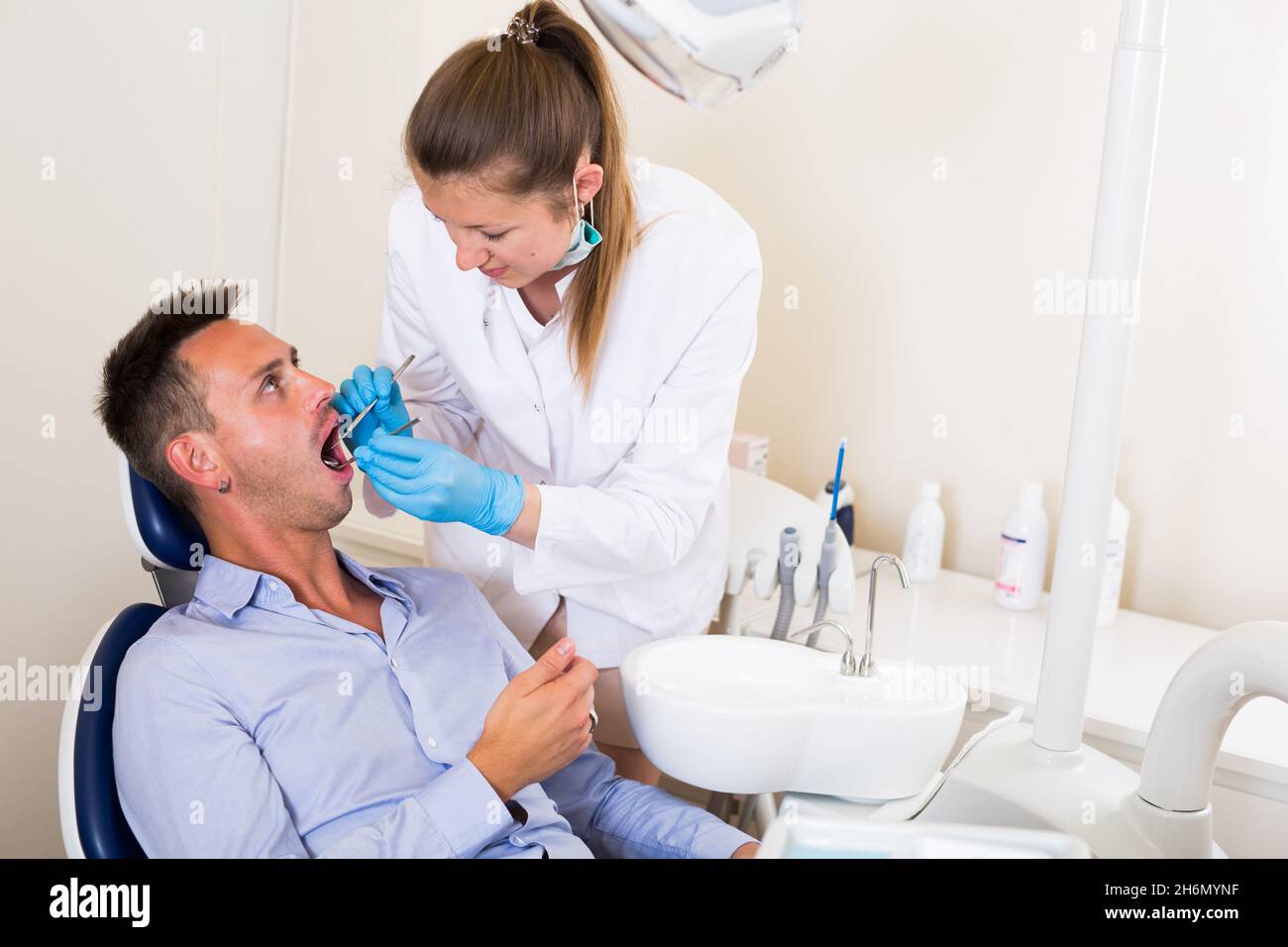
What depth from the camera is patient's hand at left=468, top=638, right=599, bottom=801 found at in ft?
4.02

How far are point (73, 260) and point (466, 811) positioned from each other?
1.25m

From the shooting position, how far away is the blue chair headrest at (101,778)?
1066mm

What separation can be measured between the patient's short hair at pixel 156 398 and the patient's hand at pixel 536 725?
472 mm

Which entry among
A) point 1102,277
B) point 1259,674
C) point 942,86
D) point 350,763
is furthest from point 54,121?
point 1259,674

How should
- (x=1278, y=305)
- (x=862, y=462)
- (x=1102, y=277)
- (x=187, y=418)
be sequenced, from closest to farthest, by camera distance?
(x=1102, y=277), (x=187, y=418), (x=1278, y=305), (x=862, y=462)

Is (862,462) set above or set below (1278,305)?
below

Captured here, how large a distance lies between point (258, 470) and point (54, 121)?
86cm

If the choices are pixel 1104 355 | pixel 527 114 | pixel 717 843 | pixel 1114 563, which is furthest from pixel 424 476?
pixel 1114 563

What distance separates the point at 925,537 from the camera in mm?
2059

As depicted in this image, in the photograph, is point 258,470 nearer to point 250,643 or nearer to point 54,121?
point 250,643

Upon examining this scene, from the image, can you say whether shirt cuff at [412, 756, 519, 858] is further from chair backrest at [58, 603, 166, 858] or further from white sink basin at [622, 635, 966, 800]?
chair backrest at [58, 603, 166, 858]

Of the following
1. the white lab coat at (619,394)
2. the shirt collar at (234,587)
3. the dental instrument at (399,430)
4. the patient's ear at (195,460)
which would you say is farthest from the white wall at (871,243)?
the shirt collar at (234,587)

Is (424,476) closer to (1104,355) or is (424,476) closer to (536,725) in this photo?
(536,725)
